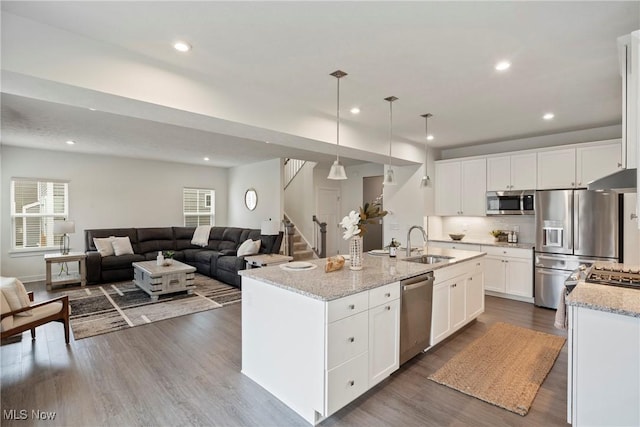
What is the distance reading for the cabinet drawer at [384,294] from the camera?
2393mm

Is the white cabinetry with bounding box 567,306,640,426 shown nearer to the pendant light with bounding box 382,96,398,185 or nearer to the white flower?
the white flower

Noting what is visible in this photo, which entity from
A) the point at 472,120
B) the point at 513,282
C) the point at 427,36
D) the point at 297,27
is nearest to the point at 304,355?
the point at 297,27

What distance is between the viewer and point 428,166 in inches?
232

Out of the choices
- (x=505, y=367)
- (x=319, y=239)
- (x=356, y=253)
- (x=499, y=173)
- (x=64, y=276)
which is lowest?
(x=505, y=367)

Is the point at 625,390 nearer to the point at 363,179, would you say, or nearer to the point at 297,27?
the point at 297,27

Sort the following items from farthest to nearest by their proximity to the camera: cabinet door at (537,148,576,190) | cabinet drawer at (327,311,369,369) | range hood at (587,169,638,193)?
cabinet door at (537,148,576,190), range hood at (587,169,638,193), cabinet drawer at (327,311,369,369)

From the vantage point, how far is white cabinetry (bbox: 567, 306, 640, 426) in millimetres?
1765

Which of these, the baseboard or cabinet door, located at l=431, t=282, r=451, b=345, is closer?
cabinet door, located at l=431, t=282, r=451, b=345

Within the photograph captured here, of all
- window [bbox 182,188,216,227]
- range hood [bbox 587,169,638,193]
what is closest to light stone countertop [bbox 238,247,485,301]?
range hood [bbox 587,169,638,193]

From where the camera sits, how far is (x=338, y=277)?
8.41 feet

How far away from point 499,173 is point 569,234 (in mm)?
1375

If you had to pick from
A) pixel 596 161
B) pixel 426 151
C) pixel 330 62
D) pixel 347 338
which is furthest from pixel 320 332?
pixel 596 161

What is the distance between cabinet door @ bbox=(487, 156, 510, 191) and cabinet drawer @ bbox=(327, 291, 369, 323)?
406cm

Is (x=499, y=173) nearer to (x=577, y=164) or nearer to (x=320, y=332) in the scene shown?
(x=577, y=164)
